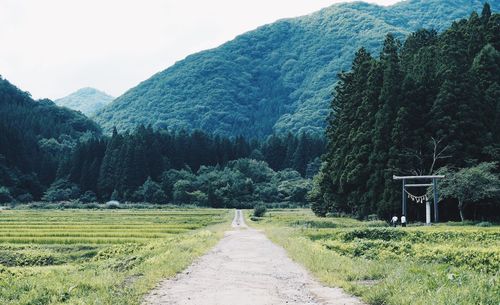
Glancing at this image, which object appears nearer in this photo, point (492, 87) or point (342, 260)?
point (342, 260)

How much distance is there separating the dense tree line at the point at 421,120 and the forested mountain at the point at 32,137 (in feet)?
248

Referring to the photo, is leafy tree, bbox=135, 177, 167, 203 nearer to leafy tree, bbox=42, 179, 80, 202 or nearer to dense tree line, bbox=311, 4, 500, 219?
leafy tree, bbox=42, 179, 80, 202

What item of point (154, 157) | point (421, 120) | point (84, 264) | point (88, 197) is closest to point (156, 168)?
point (154, 157)

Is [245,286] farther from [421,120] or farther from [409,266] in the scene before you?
[421,120]

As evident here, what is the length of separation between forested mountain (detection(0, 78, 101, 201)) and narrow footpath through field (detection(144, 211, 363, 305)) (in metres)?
93.8

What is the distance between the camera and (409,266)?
14.6 metres

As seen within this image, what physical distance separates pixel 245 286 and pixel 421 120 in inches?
1433

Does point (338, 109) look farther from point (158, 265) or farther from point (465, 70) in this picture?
point (158, 265)

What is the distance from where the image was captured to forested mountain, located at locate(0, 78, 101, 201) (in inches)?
4277

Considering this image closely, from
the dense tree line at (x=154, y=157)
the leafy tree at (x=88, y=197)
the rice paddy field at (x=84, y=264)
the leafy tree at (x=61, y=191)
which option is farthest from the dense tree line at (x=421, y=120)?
the leafy tree at (x=61, y=191)

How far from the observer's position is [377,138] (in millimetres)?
46594

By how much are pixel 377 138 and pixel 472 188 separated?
1000 centimetres

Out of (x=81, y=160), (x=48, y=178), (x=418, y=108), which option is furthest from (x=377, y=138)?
(x=48, y=178)

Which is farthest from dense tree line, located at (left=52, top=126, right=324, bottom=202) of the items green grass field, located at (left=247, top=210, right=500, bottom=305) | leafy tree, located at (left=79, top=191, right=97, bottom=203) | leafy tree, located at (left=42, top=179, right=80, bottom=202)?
green grass field, located at (left=247, top=210, right=500, bottom=305)
